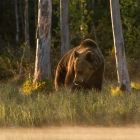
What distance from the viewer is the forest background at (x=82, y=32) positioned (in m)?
24.2

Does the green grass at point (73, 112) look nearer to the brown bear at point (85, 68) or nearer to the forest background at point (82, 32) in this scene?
the brown bear at point (85, 68)

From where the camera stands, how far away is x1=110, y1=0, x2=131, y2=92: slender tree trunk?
16.0 metres

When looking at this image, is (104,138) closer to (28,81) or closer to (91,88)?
(91,88)

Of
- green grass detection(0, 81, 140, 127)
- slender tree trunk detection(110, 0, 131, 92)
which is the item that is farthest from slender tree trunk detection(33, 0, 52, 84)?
green grass detection(0, 81, 140, 127)

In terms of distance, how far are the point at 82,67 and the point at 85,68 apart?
3.4 inches

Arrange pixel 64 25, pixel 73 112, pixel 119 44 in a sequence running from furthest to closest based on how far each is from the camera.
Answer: pixel 64 25
pixel 119 44
pixel 73 112

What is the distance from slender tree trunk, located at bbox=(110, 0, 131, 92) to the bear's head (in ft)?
7.13

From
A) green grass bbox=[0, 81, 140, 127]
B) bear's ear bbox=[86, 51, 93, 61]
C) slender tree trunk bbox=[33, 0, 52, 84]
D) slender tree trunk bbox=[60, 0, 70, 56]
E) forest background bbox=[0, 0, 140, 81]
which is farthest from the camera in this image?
forest background bbox=[0, 0, 140, 81]

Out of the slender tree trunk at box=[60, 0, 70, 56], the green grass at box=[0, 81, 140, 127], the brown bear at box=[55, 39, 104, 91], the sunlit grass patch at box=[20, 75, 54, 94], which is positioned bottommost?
the green grass at box=[0, 81, 140, 127]

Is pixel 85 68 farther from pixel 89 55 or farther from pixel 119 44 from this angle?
pixel 119 44

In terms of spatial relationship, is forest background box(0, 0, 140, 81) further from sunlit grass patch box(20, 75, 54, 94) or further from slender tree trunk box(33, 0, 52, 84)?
sunlit grass patch box(20, 75, 54, 94)

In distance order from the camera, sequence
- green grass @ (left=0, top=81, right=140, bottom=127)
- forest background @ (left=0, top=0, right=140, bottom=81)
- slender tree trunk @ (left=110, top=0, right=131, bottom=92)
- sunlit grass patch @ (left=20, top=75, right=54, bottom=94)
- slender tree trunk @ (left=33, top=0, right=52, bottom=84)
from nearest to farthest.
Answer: green grass @ (left=0, top=81, right=140, bottom=127) < slender tree trunk @ (left=110, top=0, right=131, bottom=92) < sunlit grass patch @ (left=20, top=75, right=54, bottom=94) < slender tree trunk @ (left=33, top=0, right=52, bottom=84) < forest background @ (left=0, top=0, right=140, bottom=81)

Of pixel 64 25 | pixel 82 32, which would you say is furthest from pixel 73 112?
pixel 82 32

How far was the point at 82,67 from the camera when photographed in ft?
46.3
